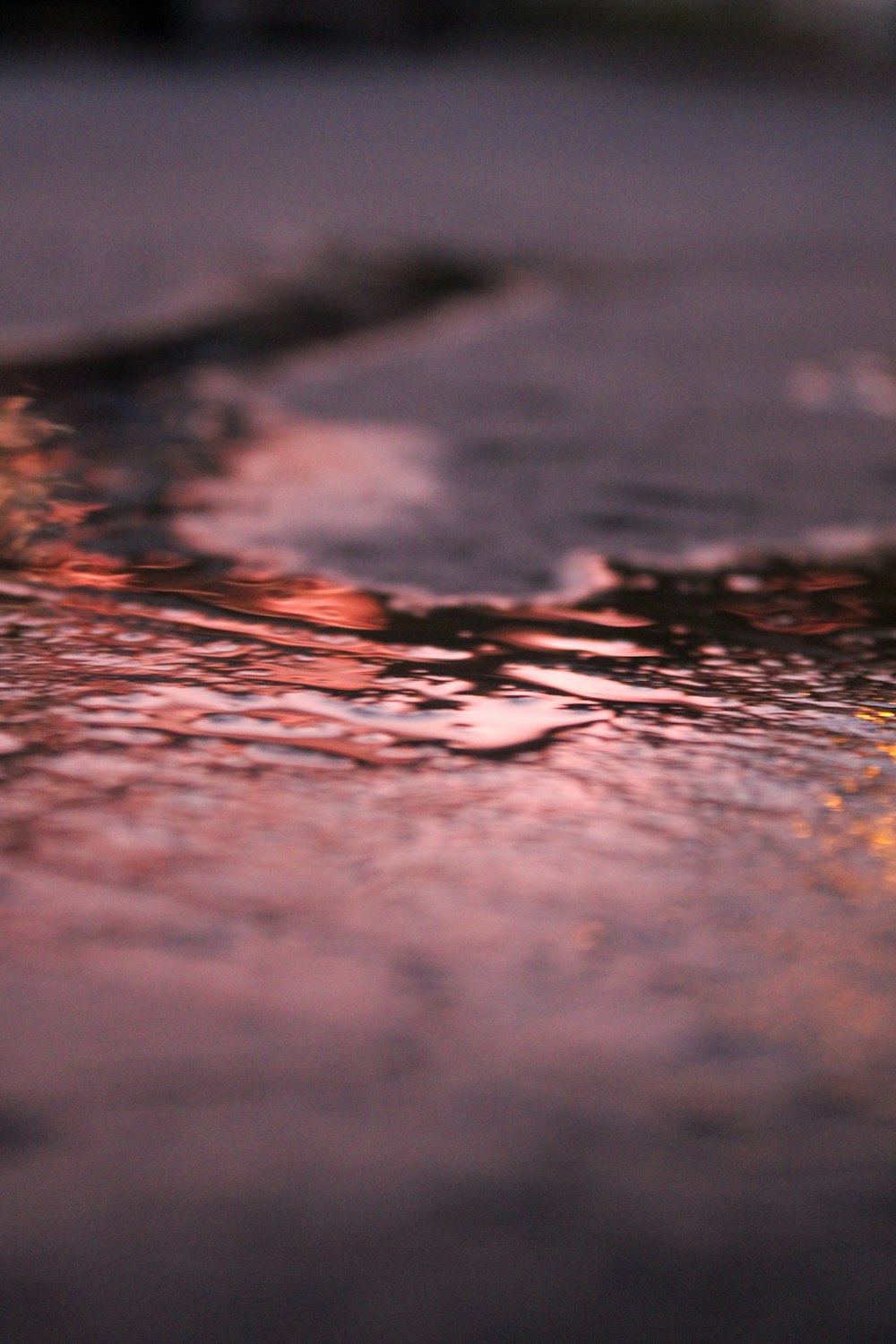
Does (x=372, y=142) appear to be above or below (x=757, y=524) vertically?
above

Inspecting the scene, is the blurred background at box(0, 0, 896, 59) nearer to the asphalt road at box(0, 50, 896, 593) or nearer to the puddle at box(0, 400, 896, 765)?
the asphalt road at box(0, 50, 896, 593)

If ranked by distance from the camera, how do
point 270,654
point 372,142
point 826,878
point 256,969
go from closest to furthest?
point 256,969, point 826,878, point 270,654, point 372,142

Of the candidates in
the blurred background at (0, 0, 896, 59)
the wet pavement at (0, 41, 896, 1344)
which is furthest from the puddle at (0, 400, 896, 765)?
the blurred background at (0, 0, 896, 59)

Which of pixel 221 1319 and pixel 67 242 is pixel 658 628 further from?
pixel 67 242

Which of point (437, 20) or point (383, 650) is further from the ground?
point (437, 20)

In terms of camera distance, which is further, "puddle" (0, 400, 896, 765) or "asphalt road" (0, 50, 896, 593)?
"asphalt road" (0, 50, 896, 593)

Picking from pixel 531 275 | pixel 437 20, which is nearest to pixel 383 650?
pixel 531 275

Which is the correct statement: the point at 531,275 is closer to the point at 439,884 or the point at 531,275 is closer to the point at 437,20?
the point at 439,884

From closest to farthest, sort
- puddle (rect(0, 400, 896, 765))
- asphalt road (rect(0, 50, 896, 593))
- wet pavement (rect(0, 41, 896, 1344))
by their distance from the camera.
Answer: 1. wet pavement (rect(0, 41, 896, 1344))
2. puddle (rect(0, 400, 896, 765))
3. asphalt road (rect(0, 50, 896, 593))

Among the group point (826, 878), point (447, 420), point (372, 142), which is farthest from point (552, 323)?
point (372, 142)
